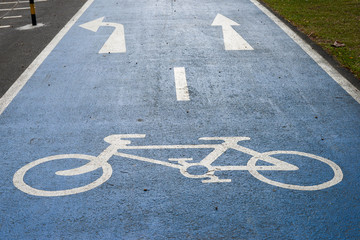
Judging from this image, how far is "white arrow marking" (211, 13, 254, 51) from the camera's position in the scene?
1056cm

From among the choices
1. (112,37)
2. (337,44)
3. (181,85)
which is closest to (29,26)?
(112,37)

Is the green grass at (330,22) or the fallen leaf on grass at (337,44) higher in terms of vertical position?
the green grass at (330,22)

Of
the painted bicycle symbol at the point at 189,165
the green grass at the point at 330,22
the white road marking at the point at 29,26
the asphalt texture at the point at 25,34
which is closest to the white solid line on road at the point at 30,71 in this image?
the asphalt texture at the point at 25,34

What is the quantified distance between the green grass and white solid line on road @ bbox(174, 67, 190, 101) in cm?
369

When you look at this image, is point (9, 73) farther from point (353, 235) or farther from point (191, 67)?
point (353, 235)

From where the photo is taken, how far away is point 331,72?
29.1 feet

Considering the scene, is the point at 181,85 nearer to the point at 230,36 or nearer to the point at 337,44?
the point at 230,36

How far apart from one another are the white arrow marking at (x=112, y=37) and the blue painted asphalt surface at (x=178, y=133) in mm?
227

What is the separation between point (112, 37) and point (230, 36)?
3.30 m

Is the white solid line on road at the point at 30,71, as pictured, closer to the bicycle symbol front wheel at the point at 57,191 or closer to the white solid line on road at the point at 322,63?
the bicycle symbol front wheel at the point at 57,191

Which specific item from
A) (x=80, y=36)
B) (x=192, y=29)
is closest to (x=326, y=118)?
(x=192, y=29)

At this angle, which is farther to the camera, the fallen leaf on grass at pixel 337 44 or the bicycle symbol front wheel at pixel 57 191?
the fallen leaf on grass at pixel 337 44

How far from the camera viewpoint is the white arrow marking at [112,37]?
10.5 metres

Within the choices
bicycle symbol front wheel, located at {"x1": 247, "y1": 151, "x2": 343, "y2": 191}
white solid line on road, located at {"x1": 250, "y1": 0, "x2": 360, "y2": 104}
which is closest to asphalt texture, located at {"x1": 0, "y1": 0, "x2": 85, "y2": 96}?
bicycle symbol front wheel, located at {"x1": 247, "y1": 151, "x2": 343, "y2": 191}
